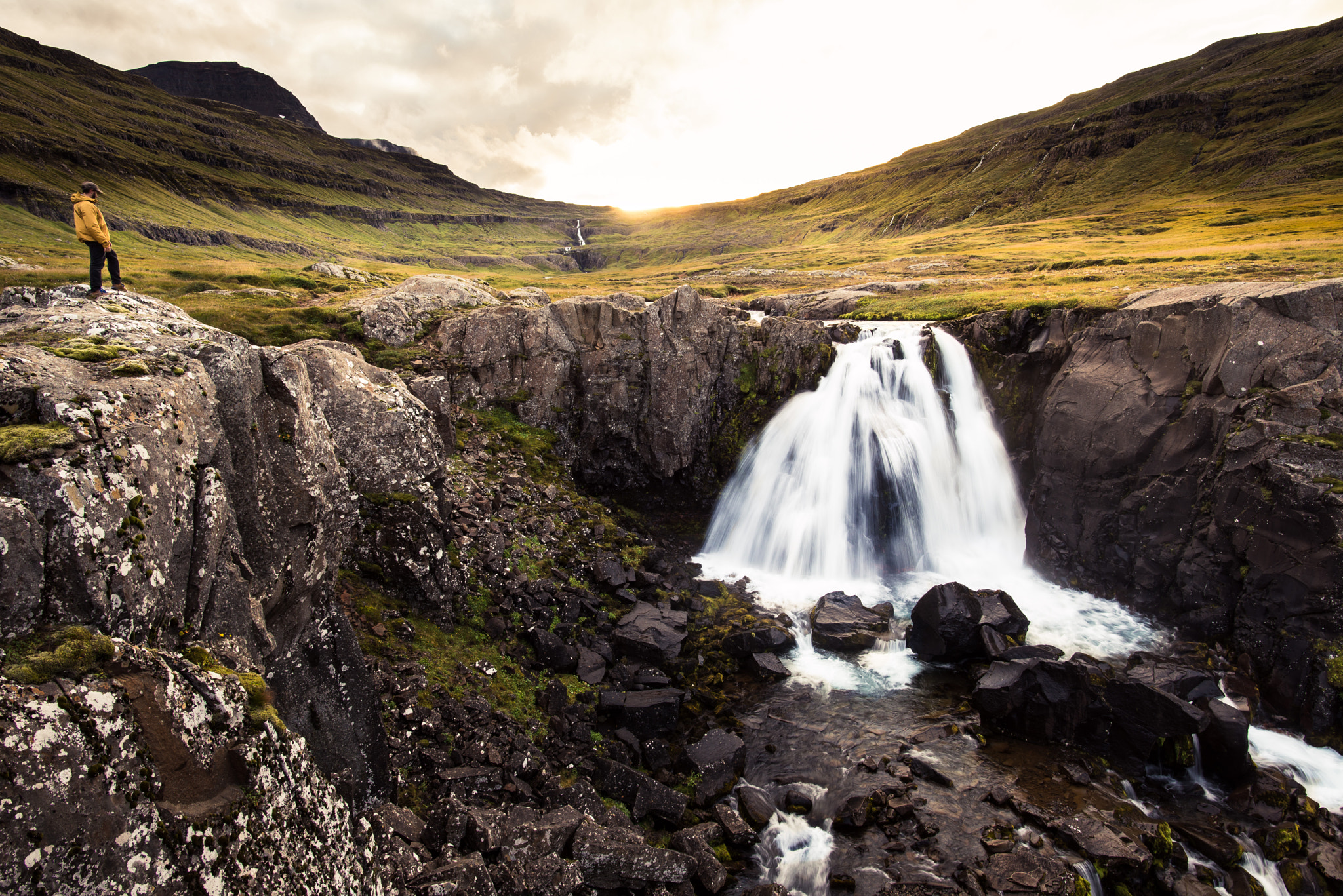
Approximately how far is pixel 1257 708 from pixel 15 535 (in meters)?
27.0

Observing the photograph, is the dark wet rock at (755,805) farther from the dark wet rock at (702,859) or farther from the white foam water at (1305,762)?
the white foam water at (1305,762)

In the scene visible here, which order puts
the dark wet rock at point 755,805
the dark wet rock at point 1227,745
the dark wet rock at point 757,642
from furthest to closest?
1. the dark wet rock at point 757,642
2. the dark wet rock at point 1227,745
3. the dark wet rock at point 755,805

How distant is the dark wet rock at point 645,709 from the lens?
617 inches

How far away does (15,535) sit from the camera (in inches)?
193

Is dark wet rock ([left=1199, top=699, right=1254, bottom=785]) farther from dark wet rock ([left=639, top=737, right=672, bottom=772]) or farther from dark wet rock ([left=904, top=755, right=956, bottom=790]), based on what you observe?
dark wet rock ([left=639, top=737, right=672, bottom=772])

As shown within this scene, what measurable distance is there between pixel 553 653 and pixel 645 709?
3.32 metres

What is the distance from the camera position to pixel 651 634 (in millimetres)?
19031

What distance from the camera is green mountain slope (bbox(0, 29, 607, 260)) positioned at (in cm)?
10769

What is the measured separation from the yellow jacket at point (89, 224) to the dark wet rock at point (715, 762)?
764 inches

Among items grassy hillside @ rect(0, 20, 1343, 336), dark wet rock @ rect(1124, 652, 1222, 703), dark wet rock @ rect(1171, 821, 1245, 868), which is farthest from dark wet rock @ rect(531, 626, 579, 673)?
grassy hillside @ rect(0, 20, 1343, 336)

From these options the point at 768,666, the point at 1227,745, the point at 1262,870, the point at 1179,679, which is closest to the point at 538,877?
the point at 768,666

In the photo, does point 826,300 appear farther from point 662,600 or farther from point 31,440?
point 31,440

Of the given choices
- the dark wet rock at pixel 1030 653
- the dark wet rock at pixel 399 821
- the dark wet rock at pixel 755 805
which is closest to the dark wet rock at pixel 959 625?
the dark wet rock at pixel 1030 653

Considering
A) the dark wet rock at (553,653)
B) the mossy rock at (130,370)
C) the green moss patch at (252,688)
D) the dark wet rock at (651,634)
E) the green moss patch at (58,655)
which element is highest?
the mossy rock at (130,370)
